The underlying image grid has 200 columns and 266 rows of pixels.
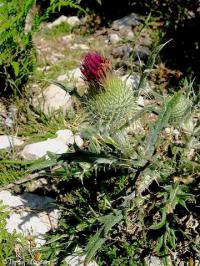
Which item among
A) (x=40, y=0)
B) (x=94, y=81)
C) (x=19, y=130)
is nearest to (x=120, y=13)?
(x=40, y=0)

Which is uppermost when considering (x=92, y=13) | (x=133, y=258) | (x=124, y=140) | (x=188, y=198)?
(x=92, y=13)

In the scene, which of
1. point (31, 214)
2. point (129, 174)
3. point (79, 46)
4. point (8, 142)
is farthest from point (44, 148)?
point (79, 46)

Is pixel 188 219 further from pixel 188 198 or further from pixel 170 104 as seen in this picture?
pixel 170 104

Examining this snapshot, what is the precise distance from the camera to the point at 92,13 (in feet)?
18.2

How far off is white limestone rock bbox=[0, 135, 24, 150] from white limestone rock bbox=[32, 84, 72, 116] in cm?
39

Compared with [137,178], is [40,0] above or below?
above

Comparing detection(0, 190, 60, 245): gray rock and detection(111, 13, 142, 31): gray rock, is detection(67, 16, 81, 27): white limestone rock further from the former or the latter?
detection(0, 190, 60, 245): gray rock

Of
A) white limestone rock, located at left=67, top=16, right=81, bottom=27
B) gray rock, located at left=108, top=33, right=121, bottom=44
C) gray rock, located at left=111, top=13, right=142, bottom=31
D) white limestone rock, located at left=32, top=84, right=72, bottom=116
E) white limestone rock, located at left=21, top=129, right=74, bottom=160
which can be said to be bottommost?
white limestone rock, located at left=21, top=129, right=74, bottom=160

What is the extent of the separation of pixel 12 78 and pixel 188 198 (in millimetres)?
2287

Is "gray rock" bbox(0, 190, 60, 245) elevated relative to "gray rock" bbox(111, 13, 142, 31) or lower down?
lower down

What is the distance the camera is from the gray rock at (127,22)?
17.4 feet

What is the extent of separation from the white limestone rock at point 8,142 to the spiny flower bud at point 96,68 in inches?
50.4

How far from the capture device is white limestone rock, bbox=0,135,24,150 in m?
3.96

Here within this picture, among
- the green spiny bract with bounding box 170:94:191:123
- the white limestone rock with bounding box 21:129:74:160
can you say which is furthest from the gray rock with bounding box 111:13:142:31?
the green spiny bract with bounding box 170:94:191:123
